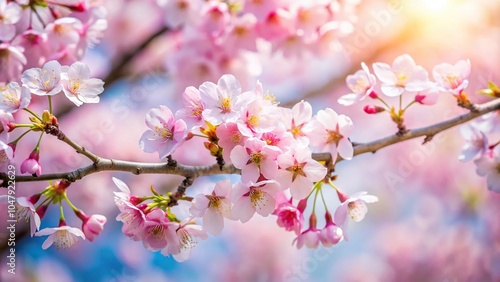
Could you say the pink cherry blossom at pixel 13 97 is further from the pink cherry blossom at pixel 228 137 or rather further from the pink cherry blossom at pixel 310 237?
the pink cherry blossom at pixel 310 237

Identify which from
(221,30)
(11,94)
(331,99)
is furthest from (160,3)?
(331,99)

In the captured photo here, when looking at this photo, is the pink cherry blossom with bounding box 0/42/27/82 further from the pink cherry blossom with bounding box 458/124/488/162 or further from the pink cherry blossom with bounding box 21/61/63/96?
the pink cherry blossom with bounding box 458/124/488/162

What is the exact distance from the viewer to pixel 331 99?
5.21 metres

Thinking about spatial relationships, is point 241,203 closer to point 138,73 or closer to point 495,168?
point 495,168

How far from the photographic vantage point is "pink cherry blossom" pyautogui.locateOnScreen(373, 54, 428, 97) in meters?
1.74

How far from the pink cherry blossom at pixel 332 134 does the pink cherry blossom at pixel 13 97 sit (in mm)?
764

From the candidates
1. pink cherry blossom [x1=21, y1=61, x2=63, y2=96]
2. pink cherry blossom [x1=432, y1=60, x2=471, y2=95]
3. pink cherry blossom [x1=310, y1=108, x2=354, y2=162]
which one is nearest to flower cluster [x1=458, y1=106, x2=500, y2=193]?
pink cherry blossom [x1=432, y1=60, x2=471, y2=95]

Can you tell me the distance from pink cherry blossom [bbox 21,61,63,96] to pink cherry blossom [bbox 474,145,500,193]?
1.38 metres

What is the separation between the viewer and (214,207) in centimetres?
152

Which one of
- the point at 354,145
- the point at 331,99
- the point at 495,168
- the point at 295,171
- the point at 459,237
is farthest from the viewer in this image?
the point at 331,99

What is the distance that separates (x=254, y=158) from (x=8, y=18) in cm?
105

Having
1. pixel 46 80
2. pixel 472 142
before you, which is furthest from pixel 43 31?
pixel 472 142

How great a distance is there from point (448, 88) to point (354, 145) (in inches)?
14.2

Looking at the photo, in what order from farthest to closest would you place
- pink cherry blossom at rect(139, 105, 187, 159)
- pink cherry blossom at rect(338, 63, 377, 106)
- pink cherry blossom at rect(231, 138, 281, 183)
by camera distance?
pink cherry blossom at rect(338, 63, 377, 106) → pink cherry blossom at rect(139, 105, 187, 159) → pink cherry blossom at rect(231, 138, 281, 183)
